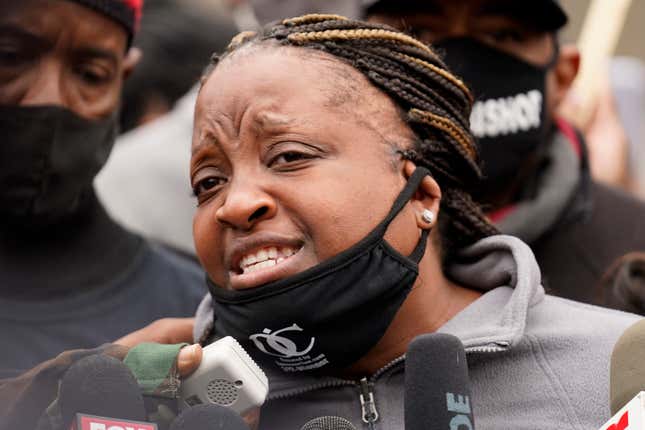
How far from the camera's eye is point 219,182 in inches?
119

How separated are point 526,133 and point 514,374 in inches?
67.0

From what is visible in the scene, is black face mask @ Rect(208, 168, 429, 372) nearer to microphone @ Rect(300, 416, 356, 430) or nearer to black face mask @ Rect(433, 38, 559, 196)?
microphone @ Rect(300, 416, 356, 430)

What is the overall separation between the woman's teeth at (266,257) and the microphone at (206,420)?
75cm

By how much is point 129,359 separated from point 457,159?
1.24m

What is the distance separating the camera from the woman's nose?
2.80 metres

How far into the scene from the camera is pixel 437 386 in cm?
209

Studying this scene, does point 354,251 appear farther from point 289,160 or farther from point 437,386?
point 437,386

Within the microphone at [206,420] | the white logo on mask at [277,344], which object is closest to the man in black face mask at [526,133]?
the white logo on mask at [277,344]

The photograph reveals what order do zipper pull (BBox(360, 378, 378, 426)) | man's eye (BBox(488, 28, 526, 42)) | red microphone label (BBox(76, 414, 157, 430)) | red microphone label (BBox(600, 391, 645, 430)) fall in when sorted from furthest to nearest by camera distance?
man's eye (BBox(488, 28, 526, 42)) → zipper pull (BBox(360, 378, 378, 426)) → red microphone label (BBox(600, 391, 645, 430)) → red microphone label (BBox(76, 414, 157, 430))

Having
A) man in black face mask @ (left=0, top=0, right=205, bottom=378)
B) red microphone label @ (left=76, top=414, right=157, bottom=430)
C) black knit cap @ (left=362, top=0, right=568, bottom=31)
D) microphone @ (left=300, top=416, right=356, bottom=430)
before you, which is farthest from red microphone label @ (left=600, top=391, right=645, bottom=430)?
black knit cap @ (left=362, top=0, right=568, bottom=31)

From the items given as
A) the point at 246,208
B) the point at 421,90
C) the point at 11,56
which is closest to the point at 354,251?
the point at 246,208

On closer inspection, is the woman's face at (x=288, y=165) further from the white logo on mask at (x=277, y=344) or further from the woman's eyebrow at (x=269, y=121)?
the white logo on mask at (x=277, y=344)

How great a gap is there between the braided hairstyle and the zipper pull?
1.73 ft

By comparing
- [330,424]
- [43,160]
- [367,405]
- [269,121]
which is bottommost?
[367,405]
